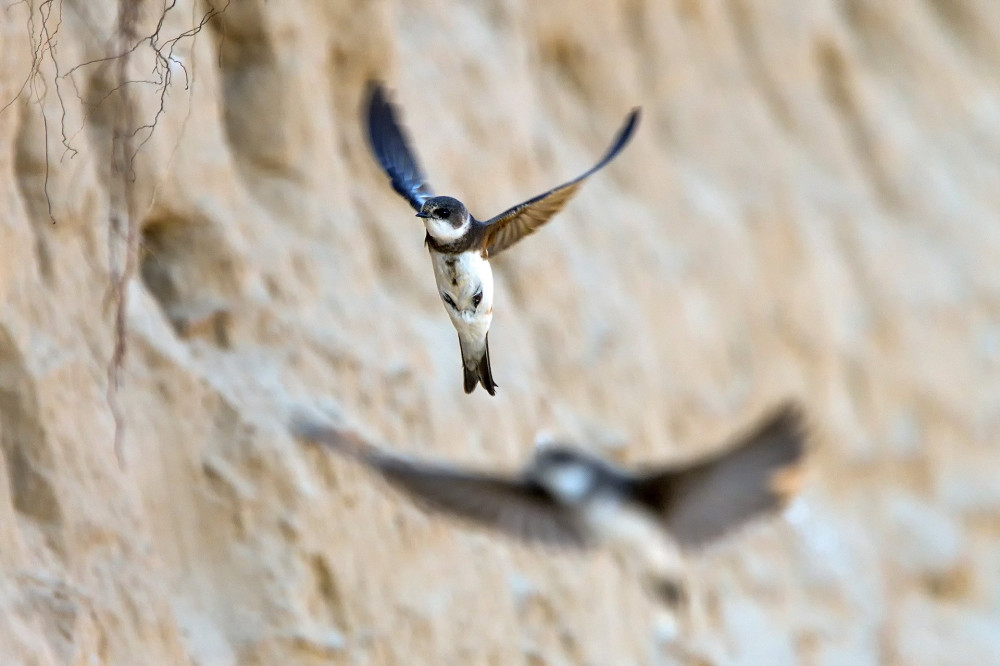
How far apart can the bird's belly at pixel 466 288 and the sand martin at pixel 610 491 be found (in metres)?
0.83

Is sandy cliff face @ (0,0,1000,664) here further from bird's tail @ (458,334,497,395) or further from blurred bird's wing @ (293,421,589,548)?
bird's tail @ (458,334,497,395)

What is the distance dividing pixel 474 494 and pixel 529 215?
108cm

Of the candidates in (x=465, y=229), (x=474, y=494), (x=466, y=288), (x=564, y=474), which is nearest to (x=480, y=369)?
(x=466, y=288)

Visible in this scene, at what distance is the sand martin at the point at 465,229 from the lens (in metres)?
2.44

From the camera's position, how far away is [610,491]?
3.71m

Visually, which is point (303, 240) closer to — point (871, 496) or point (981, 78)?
point (871, 496)

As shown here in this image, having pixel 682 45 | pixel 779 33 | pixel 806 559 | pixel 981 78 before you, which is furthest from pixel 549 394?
pixel 981 78

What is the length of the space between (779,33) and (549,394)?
2175 mm

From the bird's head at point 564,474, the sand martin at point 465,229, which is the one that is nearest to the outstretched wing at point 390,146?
the sand martin at point 465,229

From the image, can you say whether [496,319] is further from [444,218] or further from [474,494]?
[444,218]

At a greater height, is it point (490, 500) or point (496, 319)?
point (496, 319)

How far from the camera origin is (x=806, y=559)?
5207 mm

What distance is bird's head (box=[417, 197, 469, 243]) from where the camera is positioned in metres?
2.39

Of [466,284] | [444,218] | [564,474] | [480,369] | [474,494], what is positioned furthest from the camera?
[564,474]
